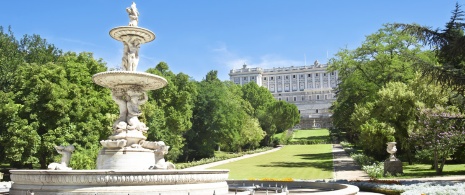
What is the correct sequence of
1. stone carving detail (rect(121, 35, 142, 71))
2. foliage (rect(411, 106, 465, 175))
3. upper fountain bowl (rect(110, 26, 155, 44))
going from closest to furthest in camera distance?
upper fountain bowl (rect(110, 26, 155, 44)) → stone carving detail (rect(121, 35, 142, 71)) → foliage (rect(411, 106, 465, 175))

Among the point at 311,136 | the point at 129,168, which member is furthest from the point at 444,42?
the point at 311,136

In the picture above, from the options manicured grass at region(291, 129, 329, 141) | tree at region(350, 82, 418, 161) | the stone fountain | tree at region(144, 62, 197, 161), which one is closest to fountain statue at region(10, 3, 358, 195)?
the stone fountain

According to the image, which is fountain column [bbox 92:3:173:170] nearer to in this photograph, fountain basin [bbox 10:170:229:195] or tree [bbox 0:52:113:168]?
fountain basin [bbox 10:170:229:195]

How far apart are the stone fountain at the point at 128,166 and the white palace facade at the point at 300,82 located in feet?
395

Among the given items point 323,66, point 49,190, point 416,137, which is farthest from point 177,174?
point 323,66

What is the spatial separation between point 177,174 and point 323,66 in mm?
140034

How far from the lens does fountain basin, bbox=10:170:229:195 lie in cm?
1025

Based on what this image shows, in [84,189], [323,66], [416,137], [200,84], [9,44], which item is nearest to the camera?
[84,189]

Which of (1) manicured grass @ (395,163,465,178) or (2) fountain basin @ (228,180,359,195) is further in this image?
(1) manicured grass @ (395,163,465,178)

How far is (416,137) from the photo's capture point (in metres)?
25.5

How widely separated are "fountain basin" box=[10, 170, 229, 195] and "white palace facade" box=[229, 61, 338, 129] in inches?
4894

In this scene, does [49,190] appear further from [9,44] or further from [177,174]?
[9,44]

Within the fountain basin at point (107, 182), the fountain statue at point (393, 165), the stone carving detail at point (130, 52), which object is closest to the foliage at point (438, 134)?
the fountain statue at point (393, 165)

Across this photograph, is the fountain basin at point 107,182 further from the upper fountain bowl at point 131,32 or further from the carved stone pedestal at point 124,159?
the upper fountain bowl at point 131,32
